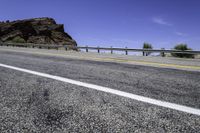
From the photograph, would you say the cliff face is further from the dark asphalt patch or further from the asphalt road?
the dark asphalt patch

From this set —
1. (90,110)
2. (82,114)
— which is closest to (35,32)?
(90,110)

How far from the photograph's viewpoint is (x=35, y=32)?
287 ft

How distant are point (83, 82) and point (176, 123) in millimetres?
2386

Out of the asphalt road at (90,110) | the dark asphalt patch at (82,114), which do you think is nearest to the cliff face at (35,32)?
the asphalt road at (90,110)

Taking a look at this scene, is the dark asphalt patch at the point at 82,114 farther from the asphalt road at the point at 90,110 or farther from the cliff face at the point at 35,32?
the cliff face at the point at 35,32

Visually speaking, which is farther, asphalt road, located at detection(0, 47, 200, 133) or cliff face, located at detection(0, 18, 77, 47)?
cliff face, located at detection(0, 18, 77, 47)

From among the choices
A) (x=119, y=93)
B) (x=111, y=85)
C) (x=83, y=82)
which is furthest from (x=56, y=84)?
Result: (x=119, y=93)

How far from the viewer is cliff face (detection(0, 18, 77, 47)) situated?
83375 mm

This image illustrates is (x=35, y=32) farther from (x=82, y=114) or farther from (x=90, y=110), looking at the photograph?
(x=82, y=114)

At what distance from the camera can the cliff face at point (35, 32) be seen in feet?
274

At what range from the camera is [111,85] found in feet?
13.4

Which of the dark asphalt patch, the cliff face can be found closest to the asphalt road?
the dark asphalt patch

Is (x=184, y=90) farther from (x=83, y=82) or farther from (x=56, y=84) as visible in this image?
(x=56, y=84)

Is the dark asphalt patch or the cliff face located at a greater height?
the cliff face
